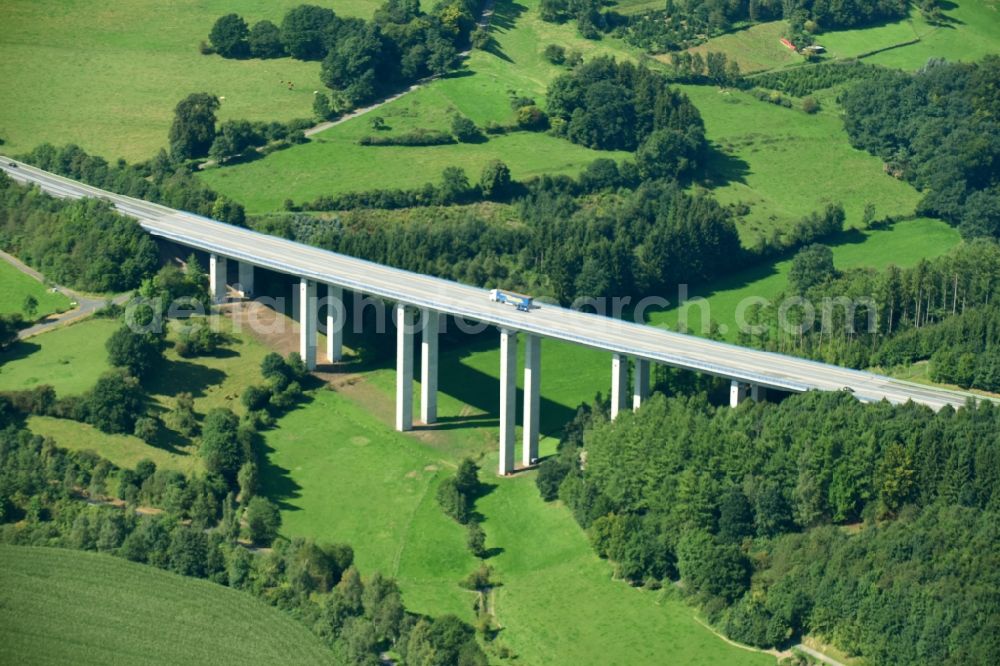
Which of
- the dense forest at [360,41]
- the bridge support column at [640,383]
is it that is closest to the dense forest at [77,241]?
the dense forest at [360,41]

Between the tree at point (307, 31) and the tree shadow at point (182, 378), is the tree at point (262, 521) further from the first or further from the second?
the tree at point (307, 31)

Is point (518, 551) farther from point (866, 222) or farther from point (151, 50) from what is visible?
point (151, 50)

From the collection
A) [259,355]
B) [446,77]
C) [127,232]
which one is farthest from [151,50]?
[259,355]

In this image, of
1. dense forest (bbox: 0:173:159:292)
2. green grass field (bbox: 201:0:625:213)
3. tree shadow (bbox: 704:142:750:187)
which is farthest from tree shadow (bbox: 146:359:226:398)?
tree shadow (bbox: 704:142:750:187)

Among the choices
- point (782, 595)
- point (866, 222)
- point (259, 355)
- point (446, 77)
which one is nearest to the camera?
point (782, 595)

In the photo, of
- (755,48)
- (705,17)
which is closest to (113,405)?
(755,48)

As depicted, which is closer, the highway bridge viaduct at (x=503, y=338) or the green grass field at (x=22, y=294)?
the highway bridge viaduct at (x=503, y=338)

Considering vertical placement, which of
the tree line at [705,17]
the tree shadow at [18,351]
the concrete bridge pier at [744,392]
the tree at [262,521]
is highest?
the tree line at [705,17]
